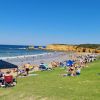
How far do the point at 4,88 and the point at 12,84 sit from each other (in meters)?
0.98

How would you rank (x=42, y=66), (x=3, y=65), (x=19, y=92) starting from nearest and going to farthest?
1. (x=19, y=92)
2. (x=3, y=65)
3. (x=42, y=66)

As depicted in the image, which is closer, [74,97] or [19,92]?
[74,97]

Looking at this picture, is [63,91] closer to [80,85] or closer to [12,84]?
[80,85]

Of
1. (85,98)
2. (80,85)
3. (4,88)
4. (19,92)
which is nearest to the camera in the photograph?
(85,98)

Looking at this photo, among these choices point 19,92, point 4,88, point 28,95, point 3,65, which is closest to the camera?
point 28,95

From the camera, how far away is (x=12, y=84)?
2195 centimetres

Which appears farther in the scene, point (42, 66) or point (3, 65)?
point (42, 66)

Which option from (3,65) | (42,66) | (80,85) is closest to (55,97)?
(80,85)

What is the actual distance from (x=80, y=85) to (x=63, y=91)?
2.53 metres

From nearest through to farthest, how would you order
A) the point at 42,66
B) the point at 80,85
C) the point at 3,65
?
the point at 80,85
the point at 3,65
the point at 42,66

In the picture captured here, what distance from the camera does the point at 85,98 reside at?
15547mm

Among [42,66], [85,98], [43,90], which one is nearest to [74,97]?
[85,98]

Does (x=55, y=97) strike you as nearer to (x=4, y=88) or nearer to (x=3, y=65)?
(x=4, y=88)

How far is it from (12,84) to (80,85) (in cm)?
512
